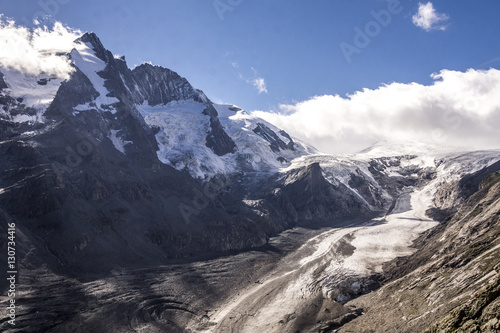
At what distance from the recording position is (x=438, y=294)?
42.2 m

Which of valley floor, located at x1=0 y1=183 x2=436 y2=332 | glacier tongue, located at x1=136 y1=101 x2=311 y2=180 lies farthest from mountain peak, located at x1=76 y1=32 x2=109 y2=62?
valley floor, located at x1=0 y1=183 x2=436 y2=332

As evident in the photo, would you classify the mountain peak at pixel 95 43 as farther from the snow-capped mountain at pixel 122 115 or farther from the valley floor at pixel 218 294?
the valley floor at pixel 218 294

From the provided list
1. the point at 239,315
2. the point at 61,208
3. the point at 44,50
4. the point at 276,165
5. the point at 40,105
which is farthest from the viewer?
the point at 276,165

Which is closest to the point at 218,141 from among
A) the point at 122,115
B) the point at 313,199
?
the point at 122,115

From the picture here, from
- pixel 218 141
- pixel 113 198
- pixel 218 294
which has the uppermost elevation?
pixel 218 141

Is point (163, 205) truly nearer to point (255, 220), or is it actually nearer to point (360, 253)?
point (255, 220)

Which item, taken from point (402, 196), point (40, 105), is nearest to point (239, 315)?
point (40, 105)

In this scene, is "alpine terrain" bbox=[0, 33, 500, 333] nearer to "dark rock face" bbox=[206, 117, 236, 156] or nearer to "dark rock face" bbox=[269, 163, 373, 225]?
"dark rock face" bbox=[269, 163, 373, 225]

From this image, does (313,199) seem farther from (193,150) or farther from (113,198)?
(113,198)

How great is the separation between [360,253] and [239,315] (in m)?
41.9

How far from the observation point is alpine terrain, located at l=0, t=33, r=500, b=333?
50781mm

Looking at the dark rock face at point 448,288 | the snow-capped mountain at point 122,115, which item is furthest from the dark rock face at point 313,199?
the dark rock face at point 448,288

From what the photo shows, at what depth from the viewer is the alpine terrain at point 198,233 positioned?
5078cm

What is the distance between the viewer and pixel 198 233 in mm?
100438
